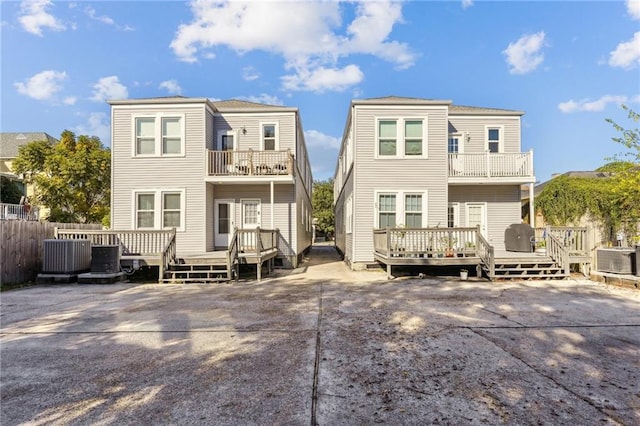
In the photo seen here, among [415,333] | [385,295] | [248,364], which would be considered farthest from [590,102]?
[248,364]

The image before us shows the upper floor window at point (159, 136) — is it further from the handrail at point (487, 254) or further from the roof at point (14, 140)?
the roof at point (14, 140)

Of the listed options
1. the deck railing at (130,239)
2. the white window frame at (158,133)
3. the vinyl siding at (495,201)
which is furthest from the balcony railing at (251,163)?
the vinyl siding at (495,201)

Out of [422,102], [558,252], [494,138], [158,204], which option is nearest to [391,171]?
[422,102]

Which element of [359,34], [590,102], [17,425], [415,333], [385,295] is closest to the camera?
[17,425]

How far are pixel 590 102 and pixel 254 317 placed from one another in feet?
106

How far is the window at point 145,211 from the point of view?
12.5 meters

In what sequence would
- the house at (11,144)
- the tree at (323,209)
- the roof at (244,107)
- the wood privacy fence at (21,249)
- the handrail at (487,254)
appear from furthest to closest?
1. the tree at (323,209)
2. the house at (11,144)
3. the roof at (244,107)
4. the handrail at (487,254)
5. the wood privacy fence at (21,249)

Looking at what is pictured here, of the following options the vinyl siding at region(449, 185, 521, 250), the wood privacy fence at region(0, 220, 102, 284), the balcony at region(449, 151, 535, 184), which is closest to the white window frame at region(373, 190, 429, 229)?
the balcony at region(449, 151, 535, 184)

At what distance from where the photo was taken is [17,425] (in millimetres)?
2516

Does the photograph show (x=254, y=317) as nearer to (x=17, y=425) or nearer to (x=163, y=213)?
(x=17, y=425)

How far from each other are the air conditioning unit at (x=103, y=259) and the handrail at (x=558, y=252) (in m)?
13.5

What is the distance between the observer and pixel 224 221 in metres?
13.4

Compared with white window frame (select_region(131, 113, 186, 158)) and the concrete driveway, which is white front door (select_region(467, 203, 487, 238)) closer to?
the concrete driveway

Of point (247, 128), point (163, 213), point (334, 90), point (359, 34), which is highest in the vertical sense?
point (334, 90)
